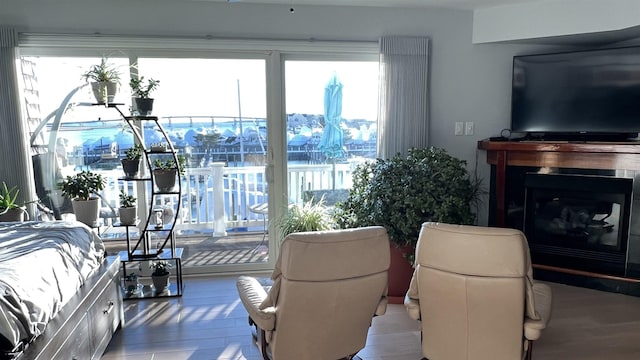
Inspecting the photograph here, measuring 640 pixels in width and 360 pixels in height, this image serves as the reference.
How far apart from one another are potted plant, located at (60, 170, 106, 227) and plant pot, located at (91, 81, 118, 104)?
63 cm

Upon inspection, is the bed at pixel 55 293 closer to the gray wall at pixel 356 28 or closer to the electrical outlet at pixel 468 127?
the gray wall at pixel 356 28

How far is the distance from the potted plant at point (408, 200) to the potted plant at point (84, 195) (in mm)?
2009

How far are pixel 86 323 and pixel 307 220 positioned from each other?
1.95 metres

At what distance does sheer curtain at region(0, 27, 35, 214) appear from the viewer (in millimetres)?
3568

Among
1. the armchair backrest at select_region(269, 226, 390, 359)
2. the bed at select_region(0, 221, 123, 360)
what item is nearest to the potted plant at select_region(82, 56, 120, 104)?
A: the bed at select_region(0, 221, 123, 360)

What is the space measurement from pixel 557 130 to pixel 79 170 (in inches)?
168

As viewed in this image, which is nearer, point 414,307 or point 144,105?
point 414,307

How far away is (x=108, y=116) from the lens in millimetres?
3980

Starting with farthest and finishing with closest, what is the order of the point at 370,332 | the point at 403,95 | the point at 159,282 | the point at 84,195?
the point at 403,95 < the point at 159,282 < the point at 84,195 < the point at 370,332

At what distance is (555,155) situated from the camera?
391cm

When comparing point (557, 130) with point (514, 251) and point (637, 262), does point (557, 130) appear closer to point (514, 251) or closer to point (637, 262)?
point (637, 262)

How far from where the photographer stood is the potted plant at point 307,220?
3.93 m

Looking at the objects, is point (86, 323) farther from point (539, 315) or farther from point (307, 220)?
point (539, 315)

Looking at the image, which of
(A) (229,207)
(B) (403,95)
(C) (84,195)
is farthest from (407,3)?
(C) (84,195)
